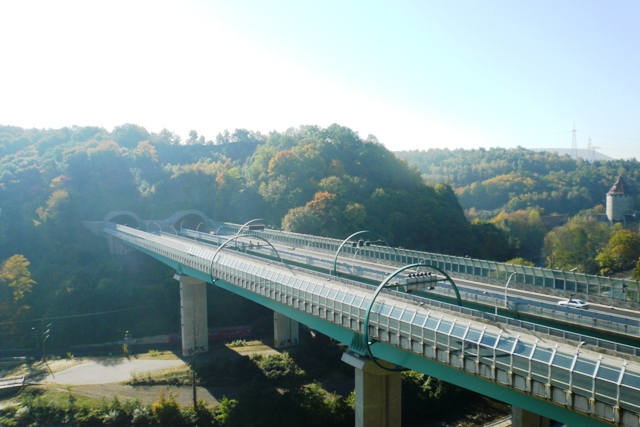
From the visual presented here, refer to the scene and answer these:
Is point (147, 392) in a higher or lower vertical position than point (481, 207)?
lower

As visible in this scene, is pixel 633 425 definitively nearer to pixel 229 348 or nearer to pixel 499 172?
pixel 229 348

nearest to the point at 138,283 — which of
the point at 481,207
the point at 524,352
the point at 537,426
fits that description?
the point at 537,426

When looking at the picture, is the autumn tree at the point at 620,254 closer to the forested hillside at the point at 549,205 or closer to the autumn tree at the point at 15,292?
the forested hillside at the point at 549,205

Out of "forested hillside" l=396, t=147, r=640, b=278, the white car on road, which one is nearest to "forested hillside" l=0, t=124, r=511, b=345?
"forested hillside" l=396, t=147, r=640, b=278

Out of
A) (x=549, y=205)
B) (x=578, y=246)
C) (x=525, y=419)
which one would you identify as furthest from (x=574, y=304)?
(x=549, y=205)

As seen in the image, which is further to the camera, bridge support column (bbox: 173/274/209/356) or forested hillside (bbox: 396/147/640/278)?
forested hillside (bbox: 396/147/640/278)

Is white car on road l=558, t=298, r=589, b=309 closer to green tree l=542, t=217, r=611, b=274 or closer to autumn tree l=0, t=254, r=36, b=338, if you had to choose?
green tree l=542, t=217, r=611, b=274
